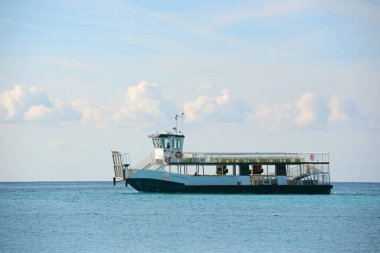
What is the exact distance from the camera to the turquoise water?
55.1 m

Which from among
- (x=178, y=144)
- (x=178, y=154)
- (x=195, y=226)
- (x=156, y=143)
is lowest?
(x=195, y=226)

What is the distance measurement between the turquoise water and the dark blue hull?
1.67m

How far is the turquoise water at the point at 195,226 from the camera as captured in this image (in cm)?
5506

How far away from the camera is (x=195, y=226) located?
6612 cm

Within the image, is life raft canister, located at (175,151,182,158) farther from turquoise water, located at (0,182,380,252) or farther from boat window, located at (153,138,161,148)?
turquoise water, located at (0,182,380,252)

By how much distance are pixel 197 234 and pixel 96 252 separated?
35.6 ft

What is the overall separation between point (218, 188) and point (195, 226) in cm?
3075

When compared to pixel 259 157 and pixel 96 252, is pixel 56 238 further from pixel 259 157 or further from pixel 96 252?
pixel 259 157

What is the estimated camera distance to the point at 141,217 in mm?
73438

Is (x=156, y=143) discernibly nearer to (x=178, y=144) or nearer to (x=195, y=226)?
(x=178, y=144)

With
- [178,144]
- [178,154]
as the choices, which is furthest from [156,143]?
[178,154]

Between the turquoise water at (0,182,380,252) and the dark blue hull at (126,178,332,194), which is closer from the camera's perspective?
the turquoise water at (0,182,380,252)

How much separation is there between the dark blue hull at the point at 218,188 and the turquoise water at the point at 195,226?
1.67 metres

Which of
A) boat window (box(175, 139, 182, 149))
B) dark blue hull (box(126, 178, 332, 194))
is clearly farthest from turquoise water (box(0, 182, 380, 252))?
boat window (box(175, 139, 182, 149))
